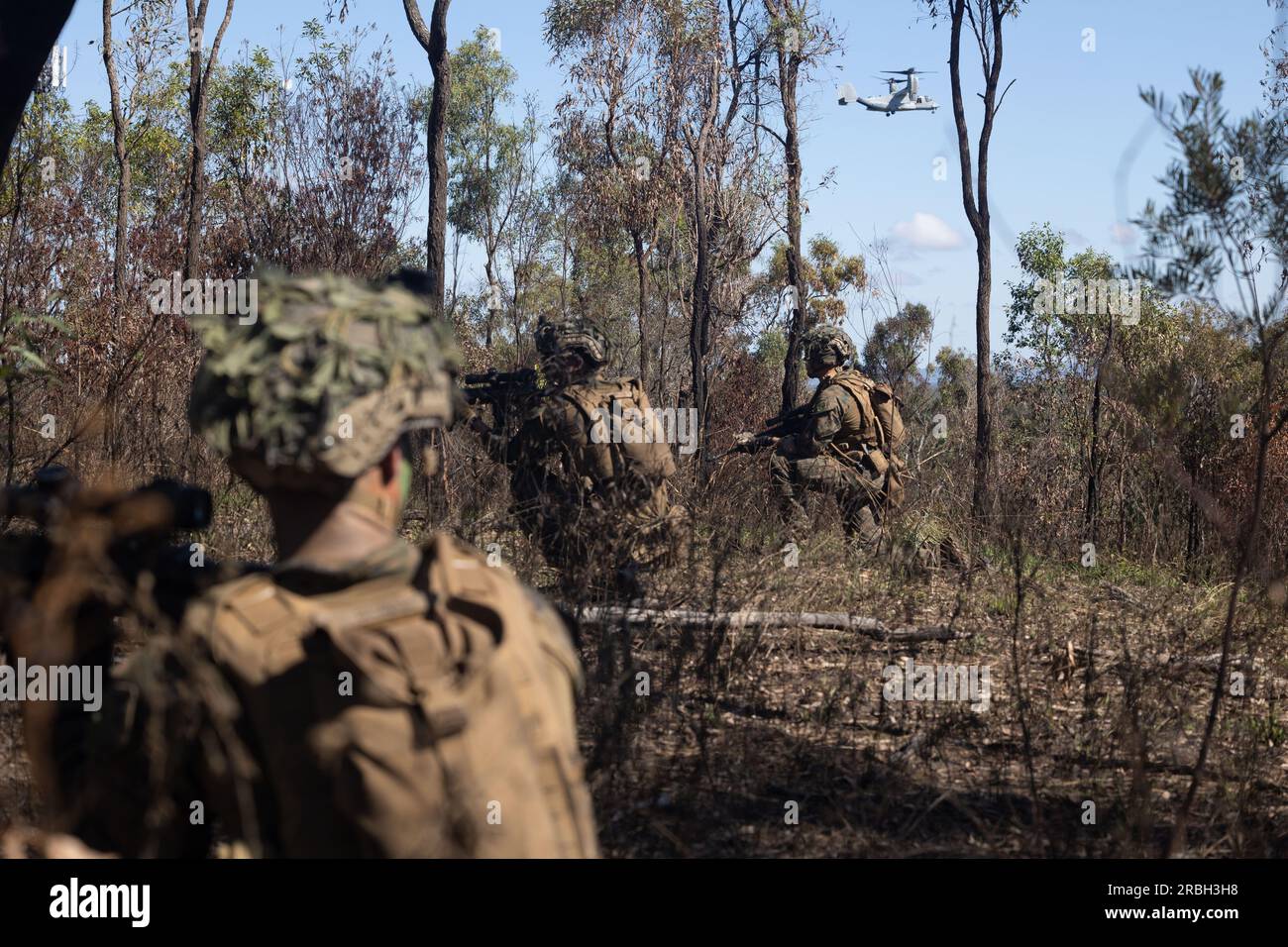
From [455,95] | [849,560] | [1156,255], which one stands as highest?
[455,95]

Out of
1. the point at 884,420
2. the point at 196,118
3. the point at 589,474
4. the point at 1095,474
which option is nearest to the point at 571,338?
the point at 589,474

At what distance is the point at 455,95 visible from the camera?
1415 inches

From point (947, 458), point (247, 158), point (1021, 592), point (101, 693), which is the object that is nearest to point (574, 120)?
point (247, 158)

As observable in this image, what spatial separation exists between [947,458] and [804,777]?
9.11m

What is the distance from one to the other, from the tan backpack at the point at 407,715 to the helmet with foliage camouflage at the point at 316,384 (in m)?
0.18

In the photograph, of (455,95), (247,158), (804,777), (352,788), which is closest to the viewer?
(352,788)

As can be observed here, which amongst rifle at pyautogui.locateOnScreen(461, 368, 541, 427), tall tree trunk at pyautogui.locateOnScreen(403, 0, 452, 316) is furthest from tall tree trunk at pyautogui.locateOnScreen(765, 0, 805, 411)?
rifle at pyautogui.locateOnScreen(461, 368, 541, 427)

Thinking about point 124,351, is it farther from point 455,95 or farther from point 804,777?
point 455,95

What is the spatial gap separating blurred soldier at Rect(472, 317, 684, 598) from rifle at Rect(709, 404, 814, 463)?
2.50m

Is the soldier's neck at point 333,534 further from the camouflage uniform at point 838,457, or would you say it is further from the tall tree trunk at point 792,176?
the tall tree trunk at point 792,176

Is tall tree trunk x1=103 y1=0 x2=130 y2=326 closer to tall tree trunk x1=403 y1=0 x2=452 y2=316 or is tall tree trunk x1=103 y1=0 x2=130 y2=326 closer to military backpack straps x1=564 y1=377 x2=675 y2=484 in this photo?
tall tree trunk x1=403 y1=0 x2=452 y2=316

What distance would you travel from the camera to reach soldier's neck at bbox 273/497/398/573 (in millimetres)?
1691

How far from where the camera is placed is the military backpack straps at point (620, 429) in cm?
670

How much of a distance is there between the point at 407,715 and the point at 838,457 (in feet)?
26.9
